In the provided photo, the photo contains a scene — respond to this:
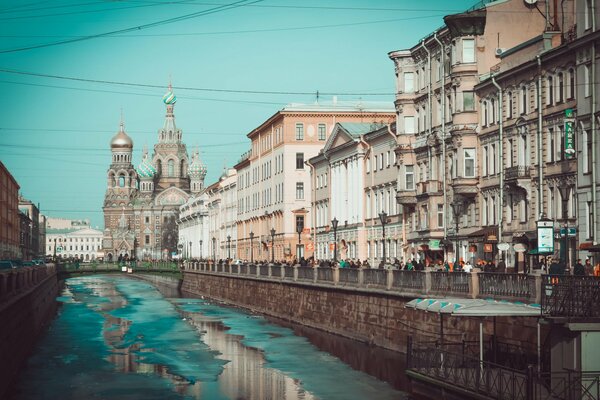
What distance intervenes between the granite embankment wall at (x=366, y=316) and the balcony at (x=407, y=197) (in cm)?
816

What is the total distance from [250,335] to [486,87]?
59.3ft

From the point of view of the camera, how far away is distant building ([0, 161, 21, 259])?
5512 inches

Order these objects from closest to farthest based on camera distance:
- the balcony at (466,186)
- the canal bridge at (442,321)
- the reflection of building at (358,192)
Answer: the canal bridge at (442,321) → the balcony at (466,186) → the reflection of building at (358,192)

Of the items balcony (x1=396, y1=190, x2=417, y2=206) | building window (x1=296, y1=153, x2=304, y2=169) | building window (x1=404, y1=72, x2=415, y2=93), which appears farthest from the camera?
building window (x1=296, y1=153, x2=304, y2=169)

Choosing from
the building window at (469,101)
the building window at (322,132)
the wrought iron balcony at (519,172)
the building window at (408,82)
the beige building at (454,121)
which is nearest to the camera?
the wrought iron balcony at (519,172)

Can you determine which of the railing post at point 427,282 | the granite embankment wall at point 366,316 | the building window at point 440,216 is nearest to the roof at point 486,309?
the granite embankment wall at point 366,316

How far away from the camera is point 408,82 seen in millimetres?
69562

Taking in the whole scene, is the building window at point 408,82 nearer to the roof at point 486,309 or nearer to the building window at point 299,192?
the roof at point 486,309

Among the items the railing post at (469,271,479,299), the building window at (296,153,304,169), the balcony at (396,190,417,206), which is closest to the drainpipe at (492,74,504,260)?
the balcony at (396,190,417,206)

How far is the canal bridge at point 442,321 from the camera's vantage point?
1013 inches

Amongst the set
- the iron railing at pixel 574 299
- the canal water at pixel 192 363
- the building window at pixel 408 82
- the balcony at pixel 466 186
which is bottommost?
the canal water at pixel 192 363

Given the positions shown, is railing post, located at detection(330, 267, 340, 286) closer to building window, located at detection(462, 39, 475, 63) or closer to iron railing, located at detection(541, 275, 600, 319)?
building window, located at detection(462, 39, 475, 63)

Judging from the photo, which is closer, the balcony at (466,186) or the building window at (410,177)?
the balcony at (466,186)

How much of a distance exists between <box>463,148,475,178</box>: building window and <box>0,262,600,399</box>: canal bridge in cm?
858
